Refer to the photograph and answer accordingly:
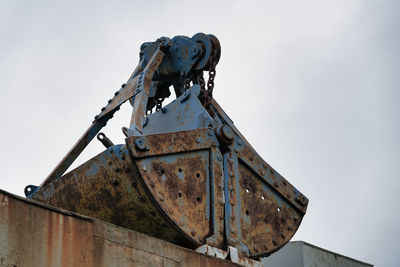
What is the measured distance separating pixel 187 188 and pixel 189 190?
0.03 metres

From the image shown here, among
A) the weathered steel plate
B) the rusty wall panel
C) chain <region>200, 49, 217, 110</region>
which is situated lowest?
the rusty wall panel

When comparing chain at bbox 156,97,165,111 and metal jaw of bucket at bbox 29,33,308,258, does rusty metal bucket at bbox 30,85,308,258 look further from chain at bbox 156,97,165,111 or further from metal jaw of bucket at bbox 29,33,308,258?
chain at bbox 156,97,165,111

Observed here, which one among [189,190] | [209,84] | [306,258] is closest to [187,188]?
[189,190]

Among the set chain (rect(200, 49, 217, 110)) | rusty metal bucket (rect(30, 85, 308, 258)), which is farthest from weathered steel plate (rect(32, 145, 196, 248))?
chain (rect(200, 49, 217, 110))

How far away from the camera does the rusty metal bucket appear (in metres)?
5.79

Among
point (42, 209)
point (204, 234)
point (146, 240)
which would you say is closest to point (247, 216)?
point (204, 234)

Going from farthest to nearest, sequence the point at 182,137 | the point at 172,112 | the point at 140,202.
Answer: the point at 172,112 → the point at 182,137 → the point at 140,202

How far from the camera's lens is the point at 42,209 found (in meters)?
4.27

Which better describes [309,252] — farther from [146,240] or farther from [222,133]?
[146,240]

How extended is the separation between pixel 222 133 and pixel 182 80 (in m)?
1.38

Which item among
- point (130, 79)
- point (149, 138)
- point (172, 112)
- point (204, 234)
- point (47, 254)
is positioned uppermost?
point (130, 79)

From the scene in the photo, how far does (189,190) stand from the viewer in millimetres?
6070

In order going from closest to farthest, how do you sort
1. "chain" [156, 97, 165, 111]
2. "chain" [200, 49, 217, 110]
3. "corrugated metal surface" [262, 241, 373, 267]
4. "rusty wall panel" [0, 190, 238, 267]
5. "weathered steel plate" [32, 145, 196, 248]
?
1. "rusty wall panel" [0, 190, 238, 267]
2. "weathered steel plate" [32, 145, 196, 248]
3. "chain" [200, 49, 217, 110]
4. "chain" [156, 97, 165, 111]
5. "corrugated metal surface" [262, 241, 373, 267]

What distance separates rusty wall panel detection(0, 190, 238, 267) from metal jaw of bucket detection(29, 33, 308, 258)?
87cm
